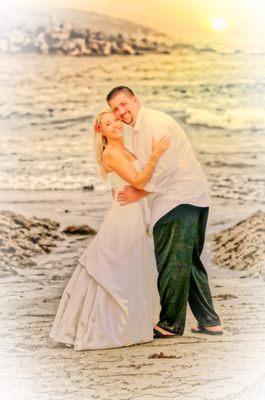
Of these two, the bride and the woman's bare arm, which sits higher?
the woman's bare arm

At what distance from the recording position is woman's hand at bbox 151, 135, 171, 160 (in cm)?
289

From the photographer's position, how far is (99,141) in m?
2.92

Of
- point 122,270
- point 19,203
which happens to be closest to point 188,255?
point 122,270

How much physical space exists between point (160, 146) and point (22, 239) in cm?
58

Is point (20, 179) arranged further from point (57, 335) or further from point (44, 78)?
point (57, 335)

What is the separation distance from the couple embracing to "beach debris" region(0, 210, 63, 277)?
0.14 m

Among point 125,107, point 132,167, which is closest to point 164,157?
point 132,167

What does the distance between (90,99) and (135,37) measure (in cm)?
27

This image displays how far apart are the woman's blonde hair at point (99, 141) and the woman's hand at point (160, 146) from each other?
6.7 inches

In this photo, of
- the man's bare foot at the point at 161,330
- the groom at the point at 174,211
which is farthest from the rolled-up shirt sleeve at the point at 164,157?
the man's bare foot at the point at 161,330

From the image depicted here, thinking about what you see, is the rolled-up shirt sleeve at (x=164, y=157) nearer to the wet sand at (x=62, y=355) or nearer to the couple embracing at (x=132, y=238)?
the couple embracing at (x=132, y=238)

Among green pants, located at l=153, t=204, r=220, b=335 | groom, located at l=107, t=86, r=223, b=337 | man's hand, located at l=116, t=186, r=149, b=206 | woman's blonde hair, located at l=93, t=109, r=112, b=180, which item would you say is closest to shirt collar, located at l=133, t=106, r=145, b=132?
groom, located at l=107, t=86, r=223, b=337

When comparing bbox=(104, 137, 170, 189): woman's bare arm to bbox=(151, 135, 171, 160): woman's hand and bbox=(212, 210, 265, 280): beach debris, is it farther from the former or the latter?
bbox=(212, 210, 265, 280): beach debris

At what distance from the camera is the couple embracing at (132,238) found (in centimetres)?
289
